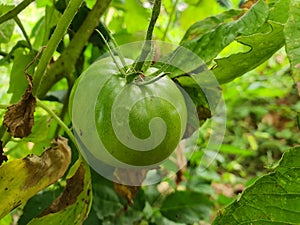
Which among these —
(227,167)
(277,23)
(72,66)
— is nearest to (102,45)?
(72,66)

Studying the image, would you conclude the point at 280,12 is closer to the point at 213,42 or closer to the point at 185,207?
the point at 213,42

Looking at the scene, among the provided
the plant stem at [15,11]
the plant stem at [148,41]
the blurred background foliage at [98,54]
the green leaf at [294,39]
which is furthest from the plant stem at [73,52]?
the green leaf at [294,39]

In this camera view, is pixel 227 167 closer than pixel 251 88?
No

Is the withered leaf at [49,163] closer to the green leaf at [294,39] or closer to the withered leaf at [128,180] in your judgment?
the withered leaf at [128,180]

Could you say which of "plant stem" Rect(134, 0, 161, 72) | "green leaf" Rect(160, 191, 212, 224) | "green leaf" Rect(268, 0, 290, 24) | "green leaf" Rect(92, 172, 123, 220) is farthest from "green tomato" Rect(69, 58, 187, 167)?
"green leaf" Rect(160, 191, 212, 224)

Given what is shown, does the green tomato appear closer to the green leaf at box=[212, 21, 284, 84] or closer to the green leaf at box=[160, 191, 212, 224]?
the green leaf at box=[212, 21, 284, 84]

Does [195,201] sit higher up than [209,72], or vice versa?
[209,72]

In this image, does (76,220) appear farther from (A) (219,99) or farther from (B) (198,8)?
(B) (198,8)

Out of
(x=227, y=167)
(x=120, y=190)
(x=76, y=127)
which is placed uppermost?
(x=76, y=127)
